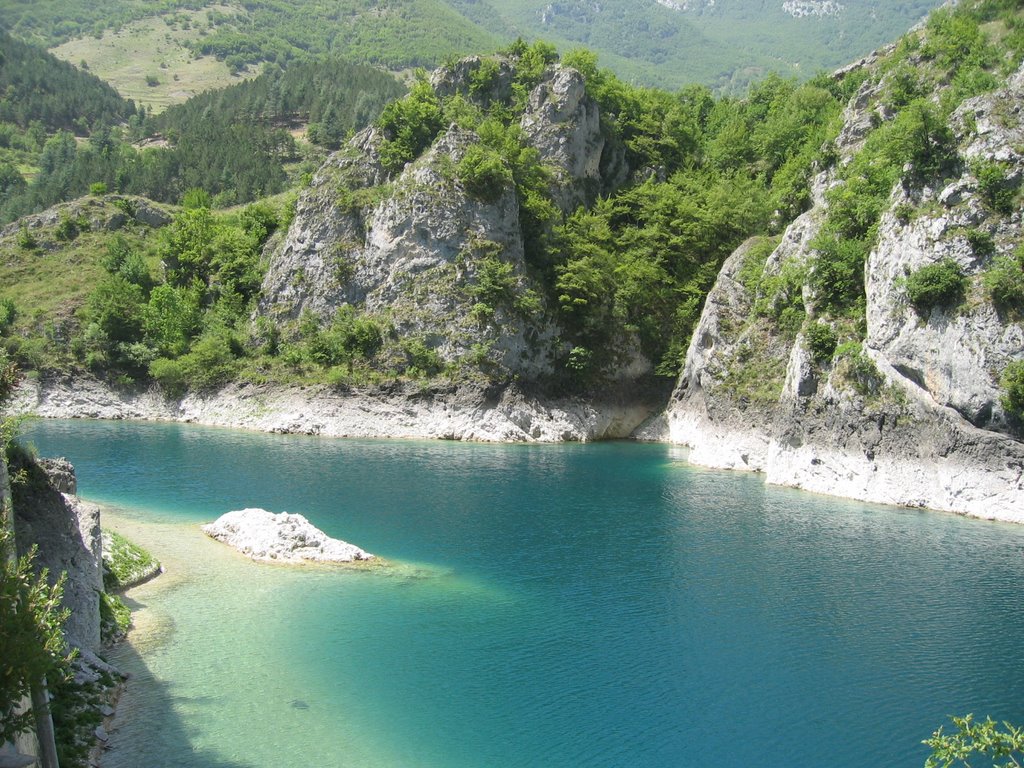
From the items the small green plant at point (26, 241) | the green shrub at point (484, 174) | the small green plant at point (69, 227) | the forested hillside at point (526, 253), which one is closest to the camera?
the forested hillside at point (526, 253)

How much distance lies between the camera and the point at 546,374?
2552 inches

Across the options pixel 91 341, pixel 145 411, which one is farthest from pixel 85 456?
pixel 91 341

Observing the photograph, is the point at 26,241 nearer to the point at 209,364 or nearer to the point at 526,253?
the point at 209,364

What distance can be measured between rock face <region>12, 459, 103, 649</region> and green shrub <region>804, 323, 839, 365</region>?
3961 centimetres

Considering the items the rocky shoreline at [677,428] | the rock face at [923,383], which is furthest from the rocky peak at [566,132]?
the rock face at [923,383]

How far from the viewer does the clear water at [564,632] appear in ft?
51.9

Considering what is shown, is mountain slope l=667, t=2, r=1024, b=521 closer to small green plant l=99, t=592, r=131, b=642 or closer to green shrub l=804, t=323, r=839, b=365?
green shrub l=804, t=323, r=839, b=365

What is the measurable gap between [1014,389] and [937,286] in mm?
6205

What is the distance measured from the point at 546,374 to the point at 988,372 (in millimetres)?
34118

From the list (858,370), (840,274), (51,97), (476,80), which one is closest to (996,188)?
(840,274)

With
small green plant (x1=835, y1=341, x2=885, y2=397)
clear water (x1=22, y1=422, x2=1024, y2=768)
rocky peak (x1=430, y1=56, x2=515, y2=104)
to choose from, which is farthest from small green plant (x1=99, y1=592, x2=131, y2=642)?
rocky peak (x1=430, y1=56, x2=515, y2=104)

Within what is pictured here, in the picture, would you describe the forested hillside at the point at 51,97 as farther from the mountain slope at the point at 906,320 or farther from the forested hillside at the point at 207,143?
the mountain slope at the point at 906,320

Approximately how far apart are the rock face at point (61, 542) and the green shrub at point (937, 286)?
3823 centimetres

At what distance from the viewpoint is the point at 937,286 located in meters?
38.8
